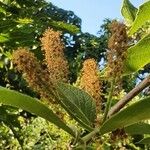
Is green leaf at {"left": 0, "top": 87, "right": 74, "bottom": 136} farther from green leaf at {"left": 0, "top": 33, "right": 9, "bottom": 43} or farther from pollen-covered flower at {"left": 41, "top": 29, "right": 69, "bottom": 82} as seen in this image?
green leaf at {"left": 0, "top": 33, "right": 9, "bottom": 43}

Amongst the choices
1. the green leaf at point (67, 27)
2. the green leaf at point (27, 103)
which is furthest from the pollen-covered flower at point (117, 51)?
the green leaf at point (67, 27)

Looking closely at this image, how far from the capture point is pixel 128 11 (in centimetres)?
123

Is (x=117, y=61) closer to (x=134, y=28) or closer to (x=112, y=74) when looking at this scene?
(x=112, y=74)

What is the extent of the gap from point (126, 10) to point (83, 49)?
53.1 ft

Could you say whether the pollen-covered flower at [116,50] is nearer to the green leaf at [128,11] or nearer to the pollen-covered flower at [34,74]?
the pollen-covered flower at [34,74]

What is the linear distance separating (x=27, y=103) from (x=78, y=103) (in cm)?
8

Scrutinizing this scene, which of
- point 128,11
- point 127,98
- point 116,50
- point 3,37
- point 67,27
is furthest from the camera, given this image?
point 67,27

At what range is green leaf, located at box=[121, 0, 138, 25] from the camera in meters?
1.22

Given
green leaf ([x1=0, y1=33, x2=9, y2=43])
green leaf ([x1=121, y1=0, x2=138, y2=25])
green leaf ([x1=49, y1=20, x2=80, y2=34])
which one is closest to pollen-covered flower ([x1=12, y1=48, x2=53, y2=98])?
green leaf ([x1=121, y1=0, x2=138, y2=25])

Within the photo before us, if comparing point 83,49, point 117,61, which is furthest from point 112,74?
point 83,49

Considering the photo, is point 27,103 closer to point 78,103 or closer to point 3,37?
point 78,103

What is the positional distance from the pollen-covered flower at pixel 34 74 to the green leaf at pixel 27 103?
0.8 inches

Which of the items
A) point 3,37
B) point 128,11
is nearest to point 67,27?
point 3,37

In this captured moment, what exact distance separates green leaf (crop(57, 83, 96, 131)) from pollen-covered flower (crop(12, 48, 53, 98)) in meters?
0.03
